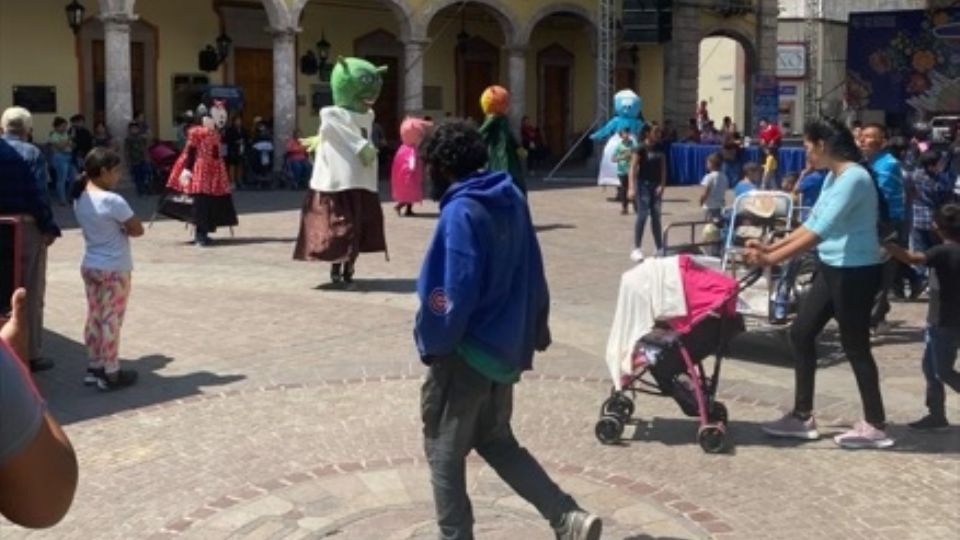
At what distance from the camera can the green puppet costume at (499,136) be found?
437 inches

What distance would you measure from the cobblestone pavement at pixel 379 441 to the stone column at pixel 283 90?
1318cm

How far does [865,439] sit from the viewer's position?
623 centimetres

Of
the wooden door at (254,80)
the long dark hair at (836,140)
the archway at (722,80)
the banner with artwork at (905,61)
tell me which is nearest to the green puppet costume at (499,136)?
the long dark hair at (836,140)

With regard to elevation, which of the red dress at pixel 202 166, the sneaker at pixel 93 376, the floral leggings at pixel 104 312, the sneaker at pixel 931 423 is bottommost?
the sneaker at pixel 931 423

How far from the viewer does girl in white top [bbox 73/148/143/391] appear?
721 cm

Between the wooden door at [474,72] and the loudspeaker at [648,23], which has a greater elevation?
the loudspeaker at [648,23]

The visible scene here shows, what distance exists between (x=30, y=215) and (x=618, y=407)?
373 centimetres

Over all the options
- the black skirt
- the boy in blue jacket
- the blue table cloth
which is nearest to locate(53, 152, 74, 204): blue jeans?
the black skirt

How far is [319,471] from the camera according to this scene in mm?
5797

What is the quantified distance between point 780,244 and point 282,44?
1844 cm

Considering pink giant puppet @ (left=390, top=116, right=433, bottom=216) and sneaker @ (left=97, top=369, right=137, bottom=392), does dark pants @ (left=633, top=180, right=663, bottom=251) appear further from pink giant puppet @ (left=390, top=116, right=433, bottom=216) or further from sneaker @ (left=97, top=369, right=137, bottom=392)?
sneaker @ (left=97, top=369, right=137, bottom=392)

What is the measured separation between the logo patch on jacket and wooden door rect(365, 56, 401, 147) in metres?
23.8

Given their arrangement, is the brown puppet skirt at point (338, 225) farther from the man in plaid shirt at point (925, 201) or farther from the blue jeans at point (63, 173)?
the blue jeans at point (63, 173)

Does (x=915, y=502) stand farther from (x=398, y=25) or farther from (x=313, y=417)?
(x=398, y=25)
